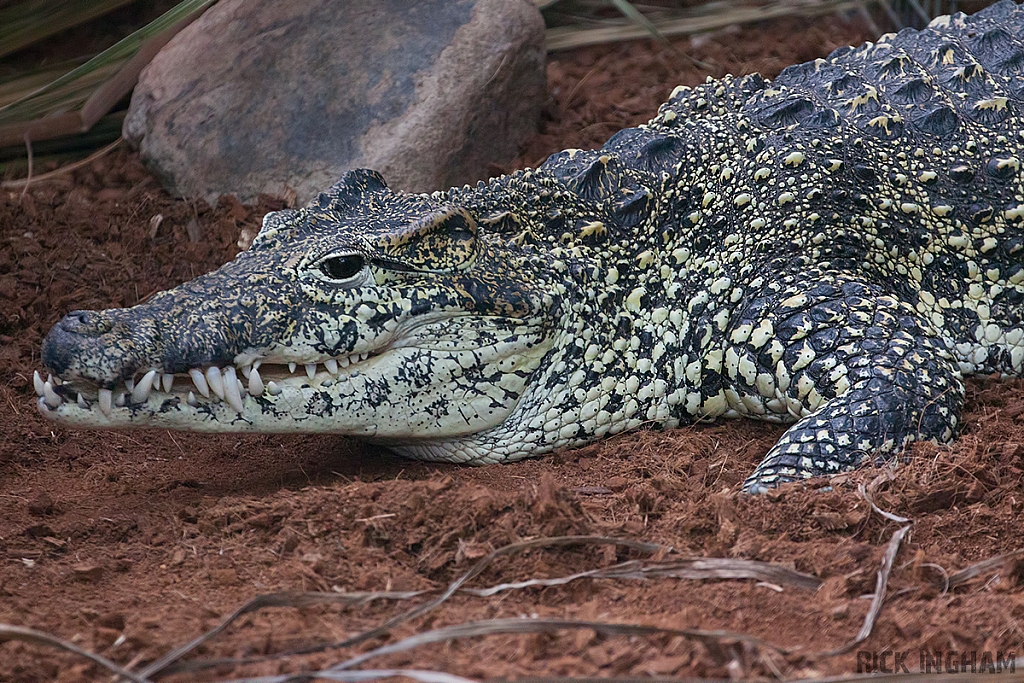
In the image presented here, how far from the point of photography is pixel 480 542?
310cm

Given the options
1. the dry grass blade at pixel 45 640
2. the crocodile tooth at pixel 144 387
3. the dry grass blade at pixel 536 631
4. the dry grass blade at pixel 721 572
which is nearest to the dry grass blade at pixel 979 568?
the dry grass blade at pixel 721 572

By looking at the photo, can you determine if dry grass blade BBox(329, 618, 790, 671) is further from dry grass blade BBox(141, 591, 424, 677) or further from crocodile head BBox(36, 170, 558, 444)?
crocodile head BBox(36, 170, 558, 444)

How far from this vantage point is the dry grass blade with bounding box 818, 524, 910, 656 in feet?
8.16

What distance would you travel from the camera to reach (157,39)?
6227 mm

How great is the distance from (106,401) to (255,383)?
486 mm

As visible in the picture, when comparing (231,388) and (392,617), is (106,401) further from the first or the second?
(392,617)

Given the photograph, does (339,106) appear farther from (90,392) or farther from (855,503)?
(855,503)

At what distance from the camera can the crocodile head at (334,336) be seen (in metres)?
3.46

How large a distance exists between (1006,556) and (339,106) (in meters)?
4.06

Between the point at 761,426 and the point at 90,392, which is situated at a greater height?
the point at 90,392

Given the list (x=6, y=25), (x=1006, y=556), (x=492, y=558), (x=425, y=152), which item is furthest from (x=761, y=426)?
(x=6, y=25)

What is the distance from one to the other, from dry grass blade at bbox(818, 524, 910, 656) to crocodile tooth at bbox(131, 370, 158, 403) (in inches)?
88.8

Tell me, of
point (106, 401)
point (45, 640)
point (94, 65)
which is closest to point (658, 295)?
point (106, 401)

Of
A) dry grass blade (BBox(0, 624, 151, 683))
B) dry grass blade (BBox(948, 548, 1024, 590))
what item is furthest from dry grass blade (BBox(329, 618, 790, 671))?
dry grass blade (BBox(948, 548, 1024, 590))
